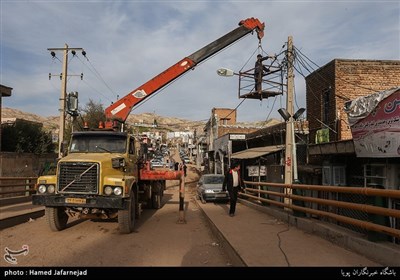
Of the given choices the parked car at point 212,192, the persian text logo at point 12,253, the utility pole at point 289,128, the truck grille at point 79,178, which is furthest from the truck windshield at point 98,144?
the parked car at point 212,192

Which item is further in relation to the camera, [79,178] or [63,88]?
[63,88]

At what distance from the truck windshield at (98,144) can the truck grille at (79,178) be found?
1495 mm

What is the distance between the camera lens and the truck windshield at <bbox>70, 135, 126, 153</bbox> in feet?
37.2

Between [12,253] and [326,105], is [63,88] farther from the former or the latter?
[12,253]

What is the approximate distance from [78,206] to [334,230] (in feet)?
Result: 20.3

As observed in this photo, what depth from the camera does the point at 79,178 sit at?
9.77 metres

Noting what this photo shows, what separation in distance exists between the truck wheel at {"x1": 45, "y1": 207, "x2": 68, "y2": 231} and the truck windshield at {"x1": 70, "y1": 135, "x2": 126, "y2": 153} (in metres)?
1.92

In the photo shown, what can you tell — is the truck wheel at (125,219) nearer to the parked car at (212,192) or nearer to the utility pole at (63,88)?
the parked car at (212,192)

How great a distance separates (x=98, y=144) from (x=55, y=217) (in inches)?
97.9

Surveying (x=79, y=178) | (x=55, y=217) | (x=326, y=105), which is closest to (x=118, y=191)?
(x=79, y=178)

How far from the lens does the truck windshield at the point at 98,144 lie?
11.3 meters

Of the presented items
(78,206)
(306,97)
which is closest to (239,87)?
(306,97)

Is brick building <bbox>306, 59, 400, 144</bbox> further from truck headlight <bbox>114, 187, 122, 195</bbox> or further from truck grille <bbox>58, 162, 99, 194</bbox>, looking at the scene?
truck grille <bbox>58, 162, 99, 194</bbox>
